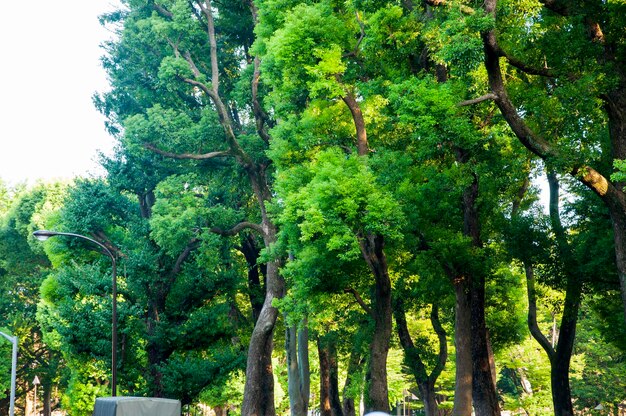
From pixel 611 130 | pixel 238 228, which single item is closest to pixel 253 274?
pixel 238 228

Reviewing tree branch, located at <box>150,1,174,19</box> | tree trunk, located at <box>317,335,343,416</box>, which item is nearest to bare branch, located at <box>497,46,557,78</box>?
tree branch, located at <box>150,1,174,19</box>

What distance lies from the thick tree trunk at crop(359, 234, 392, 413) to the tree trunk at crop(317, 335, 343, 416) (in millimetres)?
19240

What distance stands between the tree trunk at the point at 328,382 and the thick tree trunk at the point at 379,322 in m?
19.2

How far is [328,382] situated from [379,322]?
22801mm

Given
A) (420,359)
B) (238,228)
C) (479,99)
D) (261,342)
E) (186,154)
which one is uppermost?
(186,154)

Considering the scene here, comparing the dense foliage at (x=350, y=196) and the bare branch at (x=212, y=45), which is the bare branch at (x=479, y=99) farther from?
the bare branch at (x=212, y=45)

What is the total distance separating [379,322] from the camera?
91.4ft

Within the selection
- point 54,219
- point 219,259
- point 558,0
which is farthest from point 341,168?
point 54,219

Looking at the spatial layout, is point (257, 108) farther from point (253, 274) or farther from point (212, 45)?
point (253, 274)

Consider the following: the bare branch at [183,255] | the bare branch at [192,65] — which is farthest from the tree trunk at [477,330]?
the bare branch at [192,65]

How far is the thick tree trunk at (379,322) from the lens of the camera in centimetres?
2736

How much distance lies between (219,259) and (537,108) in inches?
819

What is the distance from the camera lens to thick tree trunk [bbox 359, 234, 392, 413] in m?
27.4

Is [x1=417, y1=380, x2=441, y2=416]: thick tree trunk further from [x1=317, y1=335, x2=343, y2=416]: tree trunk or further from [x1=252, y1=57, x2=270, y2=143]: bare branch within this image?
[x1=252, y1=57, x2=270, y2=143]: bare branch
